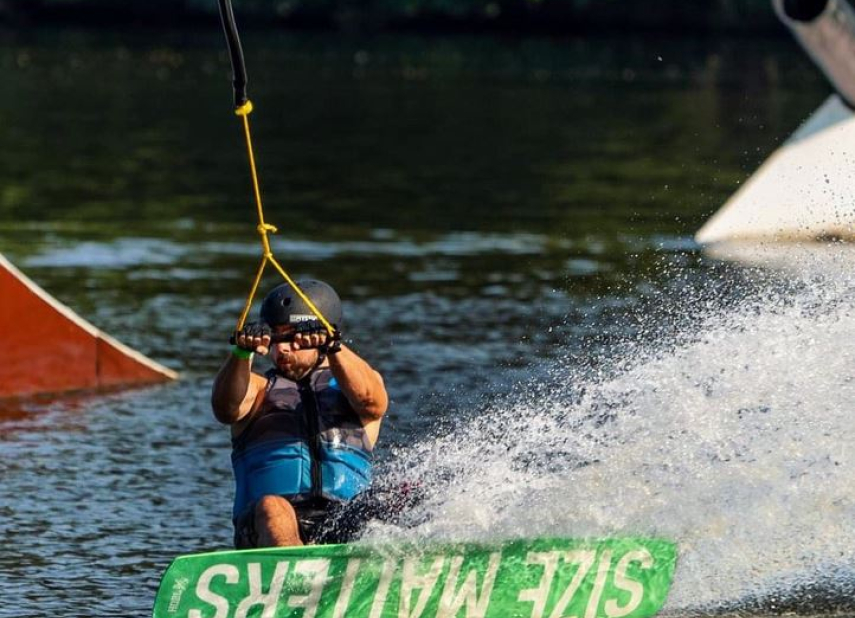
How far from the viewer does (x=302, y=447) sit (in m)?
9.91

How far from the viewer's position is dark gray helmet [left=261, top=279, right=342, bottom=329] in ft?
32.2

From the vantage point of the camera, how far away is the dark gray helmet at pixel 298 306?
386 inches

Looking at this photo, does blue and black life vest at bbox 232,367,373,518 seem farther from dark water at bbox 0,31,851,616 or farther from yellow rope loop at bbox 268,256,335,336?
dark water at bbox 0,31,851,616

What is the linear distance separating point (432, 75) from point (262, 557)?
45.0m

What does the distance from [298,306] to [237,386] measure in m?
0.46

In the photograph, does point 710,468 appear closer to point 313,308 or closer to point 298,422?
point 298,422

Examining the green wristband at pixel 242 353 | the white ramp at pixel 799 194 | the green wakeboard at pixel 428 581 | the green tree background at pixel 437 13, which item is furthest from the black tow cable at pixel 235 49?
the green tree background at pixel 437 13

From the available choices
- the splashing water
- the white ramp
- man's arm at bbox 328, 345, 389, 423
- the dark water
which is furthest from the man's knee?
the white ramp

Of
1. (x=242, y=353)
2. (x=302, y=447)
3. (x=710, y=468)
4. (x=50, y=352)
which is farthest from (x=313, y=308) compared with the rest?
(x=50, y=352)

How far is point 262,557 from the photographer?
910 cm

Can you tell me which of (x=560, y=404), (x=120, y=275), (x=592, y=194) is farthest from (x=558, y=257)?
(x=560, y=404)

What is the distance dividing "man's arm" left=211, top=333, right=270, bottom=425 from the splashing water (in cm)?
88

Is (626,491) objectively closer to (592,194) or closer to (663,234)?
(663,234)

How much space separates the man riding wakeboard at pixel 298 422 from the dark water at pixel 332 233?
112 cm
